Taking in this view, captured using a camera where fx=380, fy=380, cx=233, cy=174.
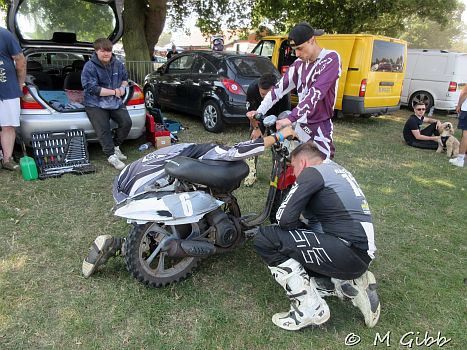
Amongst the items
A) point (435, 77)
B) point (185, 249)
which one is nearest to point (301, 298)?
point (185, 249)

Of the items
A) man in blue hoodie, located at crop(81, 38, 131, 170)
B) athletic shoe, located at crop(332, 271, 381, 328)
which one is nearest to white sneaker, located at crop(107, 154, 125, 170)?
man in blue hoodie, located at crop(81, 38, 131, 170)

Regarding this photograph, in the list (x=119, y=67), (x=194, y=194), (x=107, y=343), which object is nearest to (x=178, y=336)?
(x=107, y=343)

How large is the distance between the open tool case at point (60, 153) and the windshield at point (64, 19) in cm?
170

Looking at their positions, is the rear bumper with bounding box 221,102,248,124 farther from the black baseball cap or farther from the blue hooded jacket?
the black baseball cap

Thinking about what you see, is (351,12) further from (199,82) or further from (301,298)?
(301,298)

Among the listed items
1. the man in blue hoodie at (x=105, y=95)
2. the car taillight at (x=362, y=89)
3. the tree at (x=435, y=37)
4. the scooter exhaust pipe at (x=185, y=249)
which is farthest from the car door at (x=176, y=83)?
the tree at (x=435, y=37)

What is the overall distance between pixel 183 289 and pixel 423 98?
11.1 metres

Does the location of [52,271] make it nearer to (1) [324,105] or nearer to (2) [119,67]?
(1) [324,105]

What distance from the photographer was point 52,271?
2932 millimetres

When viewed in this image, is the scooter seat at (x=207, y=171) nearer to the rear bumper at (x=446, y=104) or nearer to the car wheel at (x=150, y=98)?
the car wheel at (x=150, y=98)

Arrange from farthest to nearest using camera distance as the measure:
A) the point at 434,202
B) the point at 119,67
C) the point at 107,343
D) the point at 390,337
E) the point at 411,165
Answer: the point at 411,165 → the point at 119,67 → the point at 434,202 → the point at 390,337 → the point at 107,343

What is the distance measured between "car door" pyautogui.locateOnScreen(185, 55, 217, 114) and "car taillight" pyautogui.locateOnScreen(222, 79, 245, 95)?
0.35m

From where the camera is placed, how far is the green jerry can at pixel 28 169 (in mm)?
4543

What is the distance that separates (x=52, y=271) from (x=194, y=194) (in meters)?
1.31
